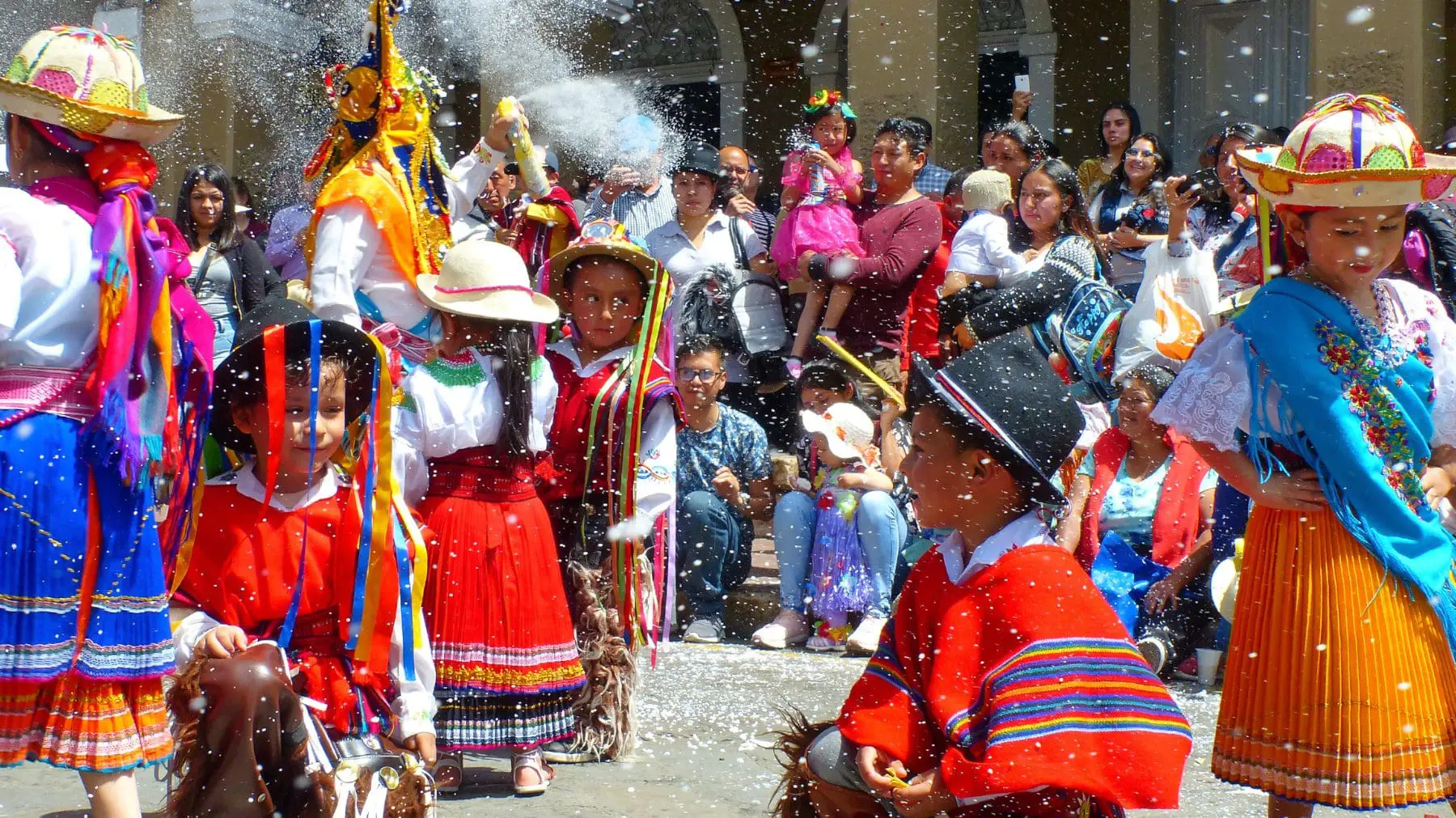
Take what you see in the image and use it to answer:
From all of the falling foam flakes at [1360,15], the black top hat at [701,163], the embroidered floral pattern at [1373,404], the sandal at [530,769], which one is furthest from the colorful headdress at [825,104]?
the embroidered floral pattern at [1373,404]

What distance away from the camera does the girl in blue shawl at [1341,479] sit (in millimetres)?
3123

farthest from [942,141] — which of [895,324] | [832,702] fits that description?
[832,702]

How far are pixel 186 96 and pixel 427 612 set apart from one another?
1097cm

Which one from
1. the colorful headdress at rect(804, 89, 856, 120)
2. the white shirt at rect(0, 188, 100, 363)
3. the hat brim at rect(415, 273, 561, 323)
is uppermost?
the colorful headdress at rect(804, 89, 856, 120)

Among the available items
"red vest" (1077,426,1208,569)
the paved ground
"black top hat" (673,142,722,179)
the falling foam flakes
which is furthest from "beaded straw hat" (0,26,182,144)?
the falling foam flakes

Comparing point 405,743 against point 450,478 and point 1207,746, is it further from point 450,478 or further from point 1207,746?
point 1207,746

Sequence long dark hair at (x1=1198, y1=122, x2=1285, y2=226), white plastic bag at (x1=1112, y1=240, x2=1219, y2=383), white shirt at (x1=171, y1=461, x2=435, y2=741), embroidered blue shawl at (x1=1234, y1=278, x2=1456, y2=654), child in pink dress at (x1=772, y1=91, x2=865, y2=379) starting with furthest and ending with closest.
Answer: child in pink dress at (x1=772, y1=91, x2=865, y2=379)
long dark hair at (x1=1198, y1=122, x2=1285, y2=226)
white plastic bag at (x1=1112, y1=240, x2=1219, y2=383)
white shirt at (x1=171, y1=461, x2=435, y2=741)
embroidered blue shawl at (x1=1234, y1=278, x2=1456, y2=654)

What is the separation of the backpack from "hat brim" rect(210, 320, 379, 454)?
12.3ft

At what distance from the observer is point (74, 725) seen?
308 cm

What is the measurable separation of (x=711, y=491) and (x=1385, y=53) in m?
4.54

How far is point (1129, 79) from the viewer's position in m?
12.9

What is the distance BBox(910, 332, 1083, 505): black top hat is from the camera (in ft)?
8.63

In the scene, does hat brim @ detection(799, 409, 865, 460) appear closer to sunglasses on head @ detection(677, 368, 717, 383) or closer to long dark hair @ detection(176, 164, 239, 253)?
sunglasses on head @ detection(677, 368, 717, 383)

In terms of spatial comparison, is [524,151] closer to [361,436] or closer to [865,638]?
[361,436]
